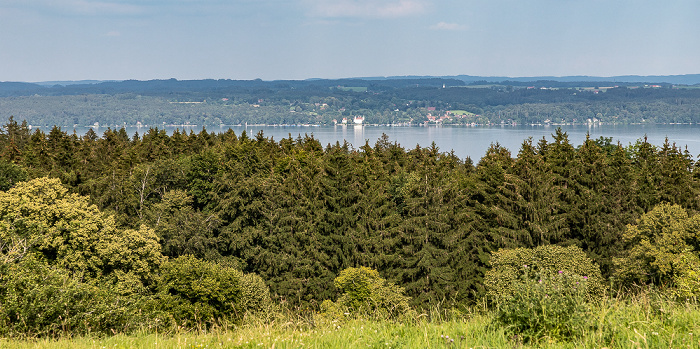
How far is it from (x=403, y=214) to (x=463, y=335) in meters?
33.7

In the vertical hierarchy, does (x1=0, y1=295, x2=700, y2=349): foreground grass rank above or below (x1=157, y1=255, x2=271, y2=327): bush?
above

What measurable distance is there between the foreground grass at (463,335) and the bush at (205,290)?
17871 millimetres

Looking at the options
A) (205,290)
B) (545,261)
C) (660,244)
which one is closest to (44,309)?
(205,290)

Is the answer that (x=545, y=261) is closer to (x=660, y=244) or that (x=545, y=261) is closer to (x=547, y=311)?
(x=660, y=244)

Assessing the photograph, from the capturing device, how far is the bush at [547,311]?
6.47 metres

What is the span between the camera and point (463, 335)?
678cm

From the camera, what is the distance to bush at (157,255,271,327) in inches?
1022

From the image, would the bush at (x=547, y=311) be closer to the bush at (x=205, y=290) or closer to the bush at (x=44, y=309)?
the bush at (x=44, y=309)

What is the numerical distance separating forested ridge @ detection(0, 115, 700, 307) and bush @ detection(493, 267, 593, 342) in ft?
79.5

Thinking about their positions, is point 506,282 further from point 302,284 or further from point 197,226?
point 197,226

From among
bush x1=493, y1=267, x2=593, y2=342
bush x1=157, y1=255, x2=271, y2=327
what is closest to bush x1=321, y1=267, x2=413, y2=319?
bush x1=157, y1=255, x2=271, y2=327

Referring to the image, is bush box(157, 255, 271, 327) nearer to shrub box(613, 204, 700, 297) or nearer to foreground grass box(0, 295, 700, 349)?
shrub box(613, 204, 700, 297)

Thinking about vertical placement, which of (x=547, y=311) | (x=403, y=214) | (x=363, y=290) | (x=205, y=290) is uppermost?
(x=547, y=311)

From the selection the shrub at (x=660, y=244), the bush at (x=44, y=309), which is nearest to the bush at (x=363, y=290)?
the shrub at (x=660, y=244)
